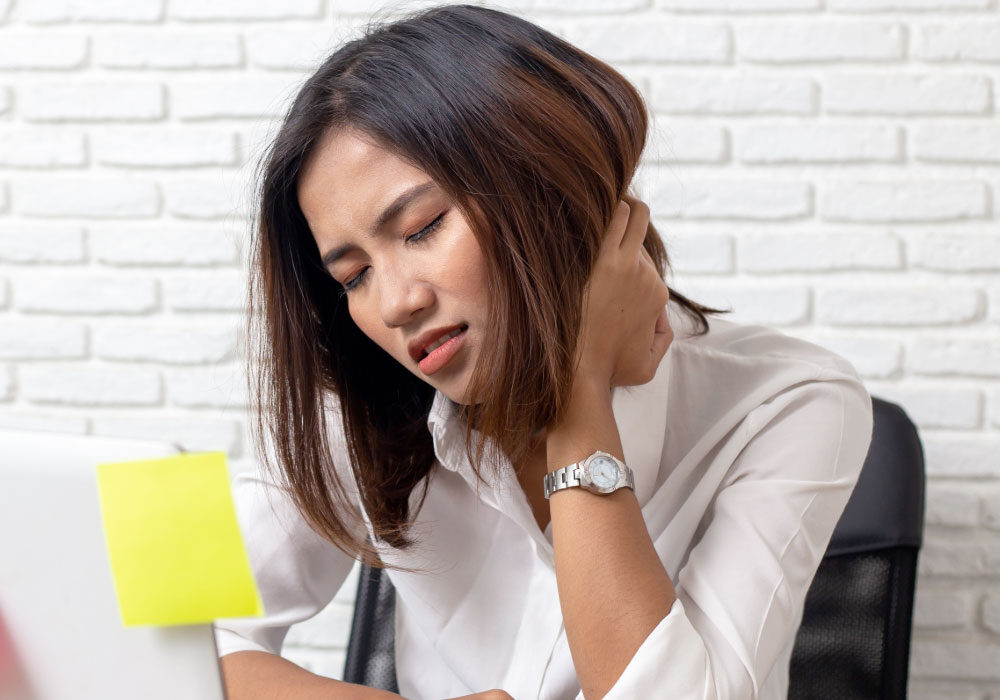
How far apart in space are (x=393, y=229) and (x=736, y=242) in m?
0.83

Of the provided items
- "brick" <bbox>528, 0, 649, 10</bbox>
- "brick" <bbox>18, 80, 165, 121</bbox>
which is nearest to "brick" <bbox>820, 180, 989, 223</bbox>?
"brick" <bbox>528, 0, 649, 10</bbox>

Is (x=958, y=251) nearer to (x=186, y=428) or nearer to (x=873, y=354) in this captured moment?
(x=873, y=354)

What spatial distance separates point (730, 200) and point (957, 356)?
45 centimetres

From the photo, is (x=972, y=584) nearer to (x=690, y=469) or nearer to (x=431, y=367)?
(x=690, y=469)

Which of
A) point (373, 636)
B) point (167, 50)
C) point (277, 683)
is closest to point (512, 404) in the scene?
point (277, 683)

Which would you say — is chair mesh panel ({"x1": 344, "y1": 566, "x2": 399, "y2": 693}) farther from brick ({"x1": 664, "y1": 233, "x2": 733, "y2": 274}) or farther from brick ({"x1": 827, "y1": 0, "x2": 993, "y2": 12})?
brick ({"x1": 827, "y1": 0, "x2": 993, "y2": 12})

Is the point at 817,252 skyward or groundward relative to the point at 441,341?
groundward

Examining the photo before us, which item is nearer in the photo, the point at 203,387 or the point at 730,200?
the point at 730,200

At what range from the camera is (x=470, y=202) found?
0.83 metres

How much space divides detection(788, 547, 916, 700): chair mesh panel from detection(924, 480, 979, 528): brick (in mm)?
479

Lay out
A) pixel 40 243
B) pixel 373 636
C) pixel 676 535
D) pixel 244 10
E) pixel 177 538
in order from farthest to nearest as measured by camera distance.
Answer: pixel 40 243
pixel 244 10
pixel 373 636
pixel 676 535
pixel 177 538

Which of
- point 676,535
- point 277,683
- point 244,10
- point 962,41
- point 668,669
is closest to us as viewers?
point 668,669

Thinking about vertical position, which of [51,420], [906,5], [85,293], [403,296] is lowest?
[51,420]

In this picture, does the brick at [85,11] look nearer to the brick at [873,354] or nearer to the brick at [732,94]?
the brick at [732,94]
